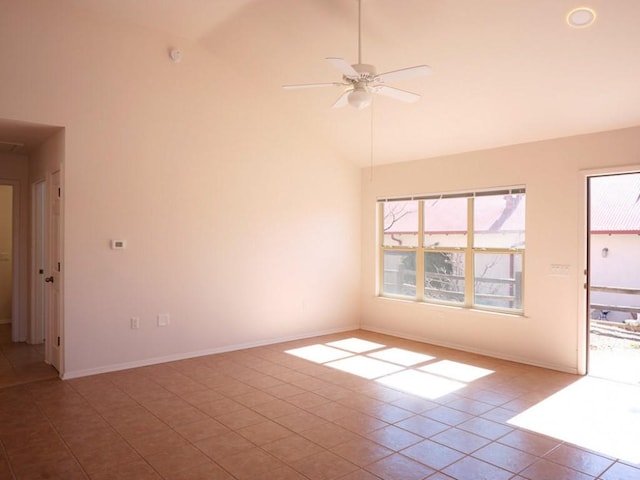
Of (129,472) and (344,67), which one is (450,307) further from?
(129,472)

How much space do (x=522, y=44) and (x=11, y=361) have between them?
5888 millimetres

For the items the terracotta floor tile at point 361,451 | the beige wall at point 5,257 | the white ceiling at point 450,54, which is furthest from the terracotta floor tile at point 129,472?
the beige wall at point 5,257

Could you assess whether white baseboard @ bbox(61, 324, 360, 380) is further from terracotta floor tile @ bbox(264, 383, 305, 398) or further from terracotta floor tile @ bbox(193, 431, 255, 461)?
terracotta floor tile @ bbox(193, 431, 255, 461)

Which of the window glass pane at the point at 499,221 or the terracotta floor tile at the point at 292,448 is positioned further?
the window glass pane at the point at 499,221

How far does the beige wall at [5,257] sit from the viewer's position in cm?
717

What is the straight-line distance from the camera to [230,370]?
4.81 meters

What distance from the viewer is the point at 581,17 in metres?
3.35

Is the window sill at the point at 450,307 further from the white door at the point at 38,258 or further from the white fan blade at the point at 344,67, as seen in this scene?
the white door at the point at 38,258

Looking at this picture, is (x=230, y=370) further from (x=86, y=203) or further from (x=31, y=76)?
(x=31, y=76)

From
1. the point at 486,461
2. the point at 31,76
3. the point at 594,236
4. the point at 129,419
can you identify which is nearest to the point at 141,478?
the point at 129,419

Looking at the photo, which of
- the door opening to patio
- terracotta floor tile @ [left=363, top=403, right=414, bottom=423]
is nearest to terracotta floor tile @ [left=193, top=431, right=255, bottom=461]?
terracotta floor tile @ [left=363, top=403, right=414, bottom=423]

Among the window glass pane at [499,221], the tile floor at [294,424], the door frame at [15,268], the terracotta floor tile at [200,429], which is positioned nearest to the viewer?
the tile floor at [294,424]

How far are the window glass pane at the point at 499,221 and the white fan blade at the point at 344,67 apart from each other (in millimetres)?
2842

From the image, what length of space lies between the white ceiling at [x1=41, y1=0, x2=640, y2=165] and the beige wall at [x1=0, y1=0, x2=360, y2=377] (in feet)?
1.27
